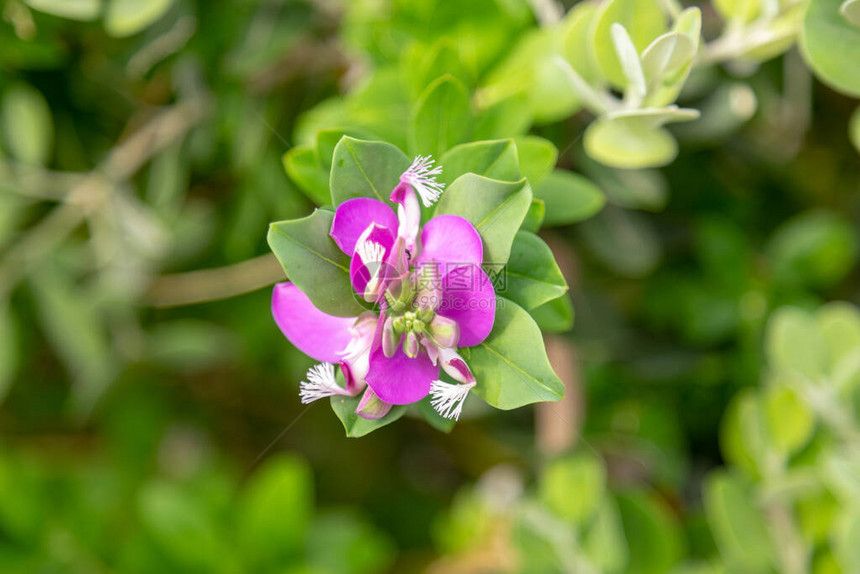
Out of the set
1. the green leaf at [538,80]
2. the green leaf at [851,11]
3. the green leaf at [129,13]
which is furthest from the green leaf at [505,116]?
the green leaf at [129,13]

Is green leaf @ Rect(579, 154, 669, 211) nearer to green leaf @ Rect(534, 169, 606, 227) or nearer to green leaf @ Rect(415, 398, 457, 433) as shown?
green leaf @ Rect(534, 169, 606, 227)

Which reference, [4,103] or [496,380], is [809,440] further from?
[4,103]

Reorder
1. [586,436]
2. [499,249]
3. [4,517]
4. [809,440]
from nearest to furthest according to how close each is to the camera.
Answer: [499,249], [809,440], [586,436], [4,517]

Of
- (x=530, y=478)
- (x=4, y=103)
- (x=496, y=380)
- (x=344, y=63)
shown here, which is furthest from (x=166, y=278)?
(x=496, y=380)

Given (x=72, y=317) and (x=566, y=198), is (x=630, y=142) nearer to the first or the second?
(x=566, y=198)

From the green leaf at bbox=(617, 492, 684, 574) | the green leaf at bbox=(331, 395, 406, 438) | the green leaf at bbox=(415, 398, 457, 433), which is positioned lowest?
the green leaf at bbox=(617, 492, 684, 574)

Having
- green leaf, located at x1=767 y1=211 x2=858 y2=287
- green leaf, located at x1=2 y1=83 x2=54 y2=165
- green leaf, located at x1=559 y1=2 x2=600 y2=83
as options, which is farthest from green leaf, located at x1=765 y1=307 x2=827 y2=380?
green leaf, located at x1=2 y1=83 x2=54 y2=165

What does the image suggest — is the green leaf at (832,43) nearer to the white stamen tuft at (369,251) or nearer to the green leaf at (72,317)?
the white stamen tuft at (369,251)
